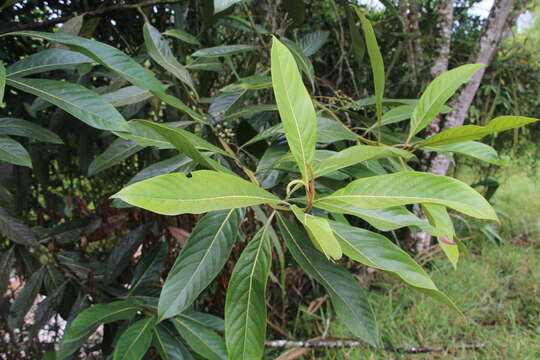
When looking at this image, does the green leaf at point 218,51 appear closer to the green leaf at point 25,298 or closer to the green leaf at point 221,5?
the green leaf at point 221,5

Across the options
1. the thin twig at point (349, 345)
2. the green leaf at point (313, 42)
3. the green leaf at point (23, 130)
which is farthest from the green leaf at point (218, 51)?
the thin twig at point (349, 345)

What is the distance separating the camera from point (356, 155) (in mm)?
344

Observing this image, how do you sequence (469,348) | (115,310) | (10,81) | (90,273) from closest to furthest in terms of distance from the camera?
(10,81) → (115,310) → (90,273) → (469,348)

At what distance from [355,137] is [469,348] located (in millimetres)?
1032

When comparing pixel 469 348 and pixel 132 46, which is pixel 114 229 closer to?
pixel 132 46

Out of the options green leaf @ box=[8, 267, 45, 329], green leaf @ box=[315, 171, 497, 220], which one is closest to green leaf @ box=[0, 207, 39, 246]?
green leaf @ box=[8, 267, 45, 329]

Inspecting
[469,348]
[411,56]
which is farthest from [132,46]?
[469,348]

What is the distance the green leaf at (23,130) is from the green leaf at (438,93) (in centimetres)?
48

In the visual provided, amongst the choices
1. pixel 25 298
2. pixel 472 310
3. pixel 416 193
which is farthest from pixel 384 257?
pixel 472 310

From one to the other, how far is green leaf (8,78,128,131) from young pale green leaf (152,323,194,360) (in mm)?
382

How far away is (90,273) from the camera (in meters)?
0.76

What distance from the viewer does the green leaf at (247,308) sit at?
411 millimetres

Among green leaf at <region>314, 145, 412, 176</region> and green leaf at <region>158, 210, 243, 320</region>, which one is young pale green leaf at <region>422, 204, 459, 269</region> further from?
green leaf at <region>158, 210, 243, 320</region>

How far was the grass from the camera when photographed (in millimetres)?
1197
